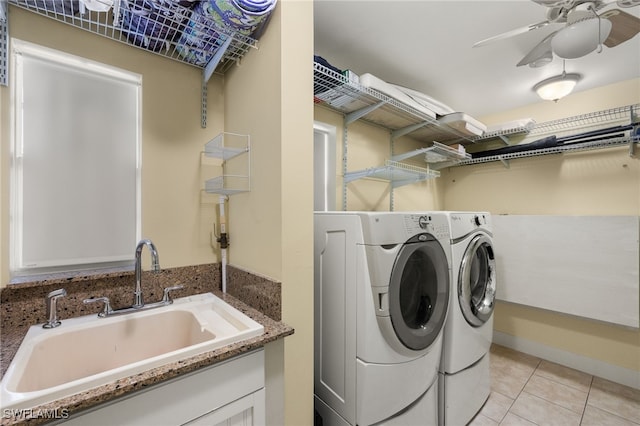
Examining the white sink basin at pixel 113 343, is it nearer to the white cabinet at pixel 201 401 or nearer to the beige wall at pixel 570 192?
the white cabinet at pixel 201 401

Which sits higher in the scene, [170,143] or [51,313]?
[170,143]

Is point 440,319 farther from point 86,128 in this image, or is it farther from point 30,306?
point 86,128

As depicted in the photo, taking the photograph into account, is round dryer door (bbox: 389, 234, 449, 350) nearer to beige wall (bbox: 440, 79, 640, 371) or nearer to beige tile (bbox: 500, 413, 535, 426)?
beige tile (bbox: 500, 413, 535, 426)

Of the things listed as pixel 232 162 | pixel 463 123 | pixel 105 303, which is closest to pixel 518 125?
pixel 463 123

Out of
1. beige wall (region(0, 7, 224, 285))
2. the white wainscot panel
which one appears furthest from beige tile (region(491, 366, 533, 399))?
beige wall (region(0, 7, 224, 285))

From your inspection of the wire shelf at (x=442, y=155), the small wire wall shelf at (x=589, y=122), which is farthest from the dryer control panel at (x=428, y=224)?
the small wire wall shelf at (x=589, y=122)

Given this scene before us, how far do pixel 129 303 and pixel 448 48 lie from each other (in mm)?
2491

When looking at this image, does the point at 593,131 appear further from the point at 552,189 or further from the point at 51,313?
the point at 51,313

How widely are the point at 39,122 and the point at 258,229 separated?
3.56ft

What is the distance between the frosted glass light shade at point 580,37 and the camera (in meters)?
1.20

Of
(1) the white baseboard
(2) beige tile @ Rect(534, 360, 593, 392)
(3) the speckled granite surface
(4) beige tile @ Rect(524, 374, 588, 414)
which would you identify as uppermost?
(3) the speckled granite surface

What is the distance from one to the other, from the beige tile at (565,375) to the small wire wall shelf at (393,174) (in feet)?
6.66

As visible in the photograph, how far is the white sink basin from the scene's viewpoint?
81 centimetres

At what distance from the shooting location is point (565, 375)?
2.37 m
